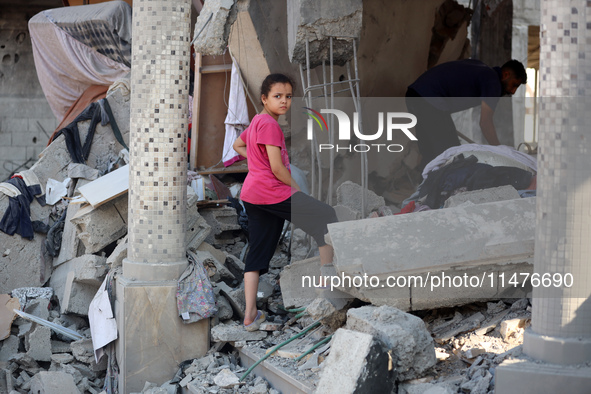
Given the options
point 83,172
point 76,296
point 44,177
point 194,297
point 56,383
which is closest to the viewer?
point 194,297

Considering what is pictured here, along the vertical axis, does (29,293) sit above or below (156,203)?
below

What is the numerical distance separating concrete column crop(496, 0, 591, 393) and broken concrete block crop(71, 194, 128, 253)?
449cm

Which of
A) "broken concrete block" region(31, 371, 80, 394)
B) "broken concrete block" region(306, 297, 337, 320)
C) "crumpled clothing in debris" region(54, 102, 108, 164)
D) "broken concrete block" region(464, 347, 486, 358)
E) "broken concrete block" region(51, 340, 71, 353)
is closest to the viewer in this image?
"broken concrete block" region(464, 347, 486, 358)

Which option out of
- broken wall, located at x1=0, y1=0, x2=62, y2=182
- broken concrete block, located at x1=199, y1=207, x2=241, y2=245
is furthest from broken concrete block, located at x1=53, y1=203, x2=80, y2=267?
broken wall, located at x1=0, y1=0, x2=62, y2=182

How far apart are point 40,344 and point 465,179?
4.16m

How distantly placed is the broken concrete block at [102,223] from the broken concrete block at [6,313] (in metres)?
0.85

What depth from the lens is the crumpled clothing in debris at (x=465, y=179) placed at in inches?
229

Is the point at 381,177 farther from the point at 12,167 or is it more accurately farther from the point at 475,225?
the point at 12,167

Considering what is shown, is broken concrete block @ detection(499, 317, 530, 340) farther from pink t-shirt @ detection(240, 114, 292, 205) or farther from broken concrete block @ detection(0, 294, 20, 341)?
broken concrete block @ detection(0, 294, 20, 341)

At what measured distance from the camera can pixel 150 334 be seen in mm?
5391

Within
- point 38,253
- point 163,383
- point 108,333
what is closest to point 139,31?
point 108,333

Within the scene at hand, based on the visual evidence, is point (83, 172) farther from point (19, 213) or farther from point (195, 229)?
point (195, 229)

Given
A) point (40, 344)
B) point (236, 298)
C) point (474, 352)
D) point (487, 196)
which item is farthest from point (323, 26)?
point (40, 344)

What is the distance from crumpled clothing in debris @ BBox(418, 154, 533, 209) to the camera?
19.0 feet
